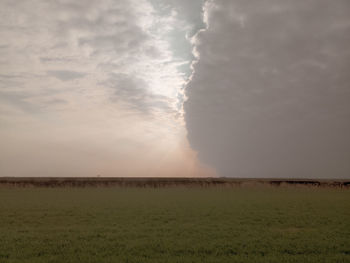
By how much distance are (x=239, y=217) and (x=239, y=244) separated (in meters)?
6.46

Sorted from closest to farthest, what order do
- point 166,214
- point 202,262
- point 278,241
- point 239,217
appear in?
point 202,262 → point 278,241 → point 239,217 → point 166,214

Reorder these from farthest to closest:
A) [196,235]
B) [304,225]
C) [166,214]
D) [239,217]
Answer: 1. [166,214]
2. [239,217]
3. [304,225]
4. [196,235]

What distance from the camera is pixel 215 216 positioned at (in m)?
18.8

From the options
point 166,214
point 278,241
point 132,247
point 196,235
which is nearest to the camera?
point 132,247

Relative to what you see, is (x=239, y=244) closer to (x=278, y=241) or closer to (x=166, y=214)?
(x=278, y=241)

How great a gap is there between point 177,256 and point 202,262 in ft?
3.09

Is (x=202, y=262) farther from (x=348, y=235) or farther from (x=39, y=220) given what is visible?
(x=39, y=220)

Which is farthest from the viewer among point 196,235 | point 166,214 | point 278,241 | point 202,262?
point 166,214

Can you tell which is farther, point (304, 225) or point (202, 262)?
point (304, 225)

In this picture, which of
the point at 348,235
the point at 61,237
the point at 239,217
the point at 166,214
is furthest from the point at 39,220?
the point at 348,235

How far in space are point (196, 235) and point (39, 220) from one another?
30.1ft

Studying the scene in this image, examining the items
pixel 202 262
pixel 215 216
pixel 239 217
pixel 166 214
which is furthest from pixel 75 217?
pixel 202 262

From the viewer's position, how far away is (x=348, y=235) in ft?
45.3

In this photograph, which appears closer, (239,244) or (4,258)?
(4,258)
